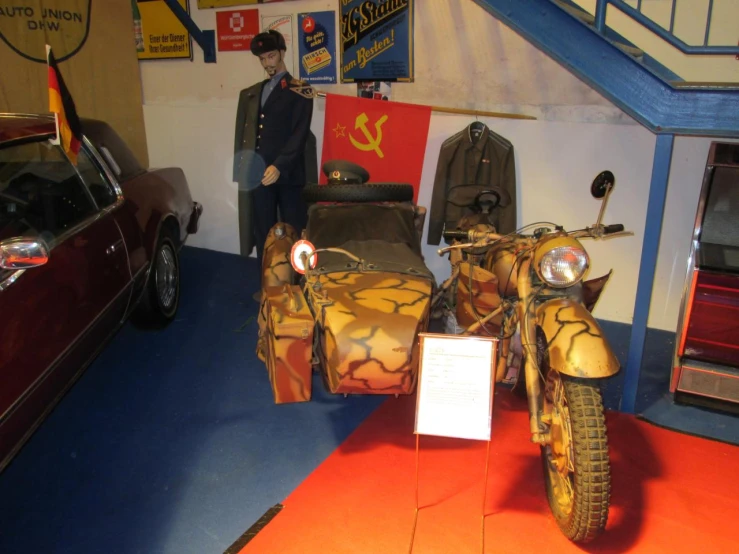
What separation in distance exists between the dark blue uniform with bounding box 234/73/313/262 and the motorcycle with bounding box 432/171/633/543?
7.18 ft

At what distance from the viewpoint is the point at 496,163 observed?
4445 mm

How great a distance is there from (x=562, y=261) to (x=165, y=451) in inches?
83.1

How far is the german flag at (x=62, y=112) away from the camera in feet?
9.19

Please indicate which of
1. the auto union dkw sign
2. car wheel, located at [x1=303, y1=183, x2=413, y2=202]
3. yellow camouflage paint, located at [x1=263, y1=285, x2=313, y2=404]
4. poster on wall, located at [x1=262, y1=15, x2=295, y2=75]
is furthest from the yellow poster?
yellow camouflage paint, located at [x1=263, y1=285, x2=313, y2=404]

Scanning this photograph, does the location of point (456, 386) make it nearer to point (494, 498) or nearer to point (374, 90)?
point (494, 498)

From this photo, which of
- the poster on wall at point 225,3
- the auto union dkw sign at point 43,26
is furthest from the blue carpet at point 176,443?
the auto union dkw sign at point 43,26

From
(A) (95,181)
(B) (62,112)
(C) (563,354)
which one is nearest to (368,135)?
(A) (95,181)

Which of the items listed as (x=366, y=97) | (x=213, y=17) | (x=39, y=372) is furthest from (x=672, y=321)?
(x=213, y=17)

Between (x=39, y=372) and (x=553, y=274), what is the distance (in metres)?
2.10

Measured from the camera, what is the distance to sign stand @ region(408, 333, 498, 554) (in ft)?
7.64

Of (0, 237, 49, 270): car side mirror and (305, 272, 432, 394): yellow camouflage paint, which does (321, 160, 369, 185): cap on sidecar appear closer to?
(305, 272, 432, 394): yellow camouflage paint

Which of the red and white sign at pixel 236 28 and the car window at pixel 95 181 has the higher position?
the red and white sign at pixel 236 28

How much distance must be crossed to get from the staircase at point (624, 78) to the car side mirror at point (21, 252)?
239cm

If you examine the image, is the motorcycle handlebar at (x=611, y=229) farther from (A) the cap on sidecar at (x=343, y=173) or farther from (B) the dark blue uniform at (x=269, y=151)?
Result: (B) the dark blue uniform at (x=269, y=151)
